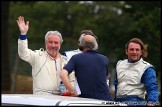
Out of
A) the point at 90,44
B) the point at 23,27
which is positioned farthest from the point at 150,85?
the point at 23,27

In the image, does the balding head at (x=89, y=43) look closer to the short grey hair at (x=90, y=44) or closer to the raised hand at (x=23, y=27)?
the short grey hair at (x=90, y=44)

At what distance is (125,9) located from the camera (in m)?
18.0

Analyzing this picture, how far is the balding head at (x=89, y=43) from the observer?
6.15 metres

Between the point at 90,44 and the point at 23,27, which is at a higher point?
the point at 23,27

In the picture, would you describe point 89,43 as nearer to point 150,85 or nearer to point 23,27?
point 150,85

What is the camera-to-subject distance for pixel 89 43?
243 inches

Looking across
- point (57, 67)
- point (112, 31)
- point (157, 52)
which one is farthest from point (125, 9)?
point (57, 67)

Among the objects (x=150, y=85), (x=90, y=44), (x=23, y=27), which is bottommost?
(x=150, y=85)

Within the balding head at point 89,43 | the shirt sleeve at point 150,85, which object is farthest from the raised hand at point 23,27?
the shirt sleeve at point 150,85

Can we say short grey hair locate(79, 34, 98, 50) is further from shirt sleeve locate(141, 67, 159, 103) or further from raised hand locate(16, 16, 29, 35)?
raised hand locate(16, 16, 29, 35)

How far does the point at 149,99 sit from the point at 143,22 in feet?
33.8

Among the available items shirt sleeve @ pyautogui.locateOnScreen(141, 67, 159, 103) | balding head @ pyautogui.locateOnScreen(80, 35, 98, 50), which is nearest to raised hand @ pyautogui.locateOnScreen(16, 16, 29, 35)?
balding head @ pyautogui.locateOnScreen(80, 35, 98, 50)

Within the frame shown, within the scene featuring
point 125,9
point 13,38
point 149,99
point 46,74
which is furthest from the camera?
point 13,38

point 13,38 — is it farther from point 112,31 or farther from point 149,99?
point 149,99
